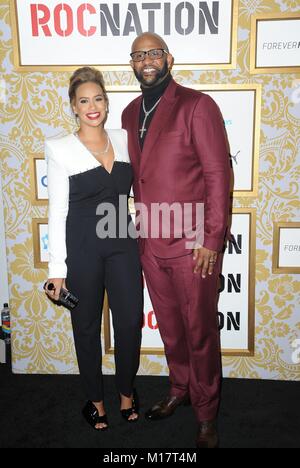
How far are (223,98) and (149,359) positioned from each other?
1607mm

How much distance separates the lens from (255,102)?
224cm

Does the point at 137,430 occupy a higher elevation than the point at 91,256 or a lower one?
lower

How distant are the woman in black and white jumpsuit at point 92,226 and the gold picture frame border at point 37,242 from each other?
0.58 m

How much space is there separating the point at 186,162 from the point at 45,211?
1.01 meters

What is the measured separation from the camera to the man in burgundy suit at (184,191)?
70.3 inches

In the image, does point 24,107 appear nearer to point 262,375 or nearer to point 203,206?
point 203,206

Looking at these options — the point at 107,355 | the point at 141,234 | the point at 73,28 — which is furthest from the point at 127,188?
the point at 107,355

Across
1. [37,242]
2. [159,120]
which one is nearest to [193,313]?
[159,120]

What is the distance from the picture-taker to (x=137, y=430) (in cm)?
209

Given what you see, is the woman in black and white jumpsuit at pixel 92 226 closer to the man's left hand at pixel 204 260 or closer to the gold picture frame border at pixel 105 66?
the man's left hand at pixel 204 260

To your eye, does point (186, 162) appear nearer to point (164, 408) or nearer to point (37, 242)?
point (37, 242)

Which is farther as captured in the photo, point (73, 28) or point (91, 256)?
point (73, 28)

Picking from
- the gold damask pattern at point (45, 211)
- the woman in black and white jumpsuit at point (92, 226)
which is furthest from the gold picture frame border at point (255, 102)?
the woman in black and white jumpsuit at point (92, 226)

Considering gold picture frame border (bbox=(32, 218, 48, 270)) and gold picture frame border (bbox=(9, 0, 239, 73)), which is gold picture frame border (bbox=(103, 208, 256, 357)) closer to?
gold picture frame border (bbox=(32, 218, 48, 270))
